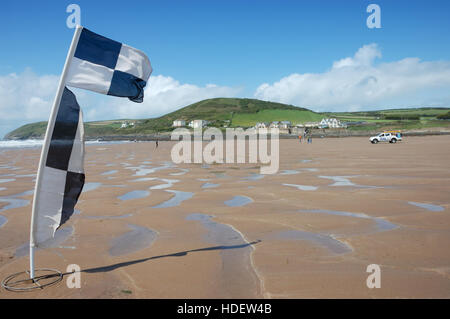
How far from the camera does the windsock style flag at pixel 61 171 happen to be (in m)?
4.59

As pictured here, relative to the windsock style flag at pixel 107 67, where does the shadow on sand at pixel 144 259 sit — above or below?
below

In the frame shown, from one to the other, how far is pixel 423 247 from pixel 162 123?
195600 mm

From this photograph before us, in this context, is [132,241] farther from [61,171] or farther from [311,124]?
[311,124]

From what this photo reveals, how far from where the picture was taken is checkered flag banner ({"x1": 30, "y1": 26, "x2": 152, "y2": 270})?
4539mm

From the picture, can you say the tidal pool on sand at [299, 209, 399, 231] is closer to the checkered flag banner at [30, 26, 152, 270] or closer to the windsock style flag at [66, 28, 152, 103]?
the windsock style flag at [66, 28, 152, 103]

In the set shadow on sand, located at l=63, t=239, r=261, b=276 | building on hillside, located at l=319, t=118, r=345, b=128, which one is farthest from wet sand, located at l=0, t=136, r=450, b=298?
building on hillside, located at l=319, t=118, r=345, b=128

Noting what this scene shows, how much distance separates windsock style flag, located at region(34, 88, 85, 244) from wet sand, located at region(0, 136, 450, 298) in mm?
903

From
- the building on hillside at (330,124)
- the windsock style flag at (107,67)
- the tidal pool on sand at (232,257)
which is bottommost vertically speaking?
the tidal pool on sand at (232,257)

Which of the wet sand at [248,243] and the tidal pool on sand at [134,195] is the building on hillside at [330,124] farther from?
the tidal pool on sand at [134,195]

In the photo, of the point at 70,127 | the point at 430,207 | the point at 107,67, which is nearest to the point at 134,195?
the point at 70,127

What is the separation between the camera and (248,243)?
6328mm

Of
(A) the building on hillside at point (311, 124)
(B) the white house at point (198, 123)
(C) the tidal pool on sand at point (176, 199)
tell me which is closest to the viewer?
(C) the tidal pool on sand at point (176, 199)

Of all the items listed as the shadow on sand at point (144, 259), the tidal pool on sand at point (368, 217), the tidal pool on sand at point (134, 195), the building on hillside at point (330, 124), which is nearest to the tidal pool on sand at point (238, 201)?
the tidal pool on sand at point (368, 217)

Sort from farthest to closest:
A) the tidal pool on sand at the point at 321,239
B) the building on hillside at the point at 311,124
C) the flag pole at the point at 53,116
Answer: the building on hillside at the point at 311,124
the tidal pool on sand at the point at 321,239
the flag pole at the point at 53,116
